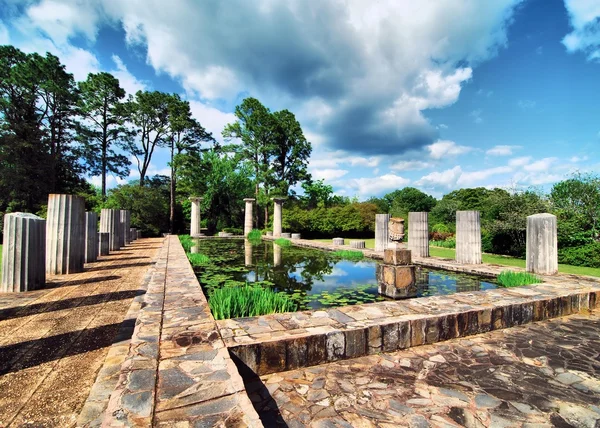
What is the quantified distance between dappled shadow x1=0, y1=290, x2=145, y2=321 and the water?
1.47m

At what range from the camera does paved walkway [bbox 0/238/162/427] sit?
6.77ft

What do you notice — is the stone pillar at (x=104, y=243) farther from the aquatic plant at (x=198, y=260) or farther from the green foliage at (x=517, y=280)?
the green foliage at (x=517, y=280)

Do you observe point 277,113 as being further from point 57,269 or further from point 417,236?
point 57,269

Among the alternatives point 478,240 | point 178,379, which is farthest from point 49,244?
point 478,240

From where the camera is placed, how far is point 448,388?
103 inches

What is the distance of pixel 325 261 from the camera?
33.9 feet

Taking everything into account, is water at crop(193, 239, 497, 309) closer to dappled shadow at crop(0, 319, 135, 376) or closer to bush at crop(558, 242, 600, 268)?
dappled shadow at crop(0, 319, 135, 376)

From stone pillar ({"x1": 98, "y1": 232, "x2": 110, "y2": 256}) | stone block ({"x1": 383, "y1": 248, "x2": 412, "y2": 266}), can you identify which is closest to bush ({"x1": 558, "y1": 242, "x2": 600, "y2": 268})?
stone block ({"x1": 383, "y1": 248, "x2": 412, "y2": 266})

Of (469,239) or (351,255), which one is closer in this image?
(469,239)

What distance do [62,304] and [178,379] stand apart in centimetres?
346

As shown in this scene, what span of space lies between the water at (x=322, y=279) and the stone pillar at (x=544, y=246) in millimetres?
1193

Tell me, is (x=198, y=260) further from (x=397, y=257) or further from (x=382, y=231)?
(x=382, y=231)

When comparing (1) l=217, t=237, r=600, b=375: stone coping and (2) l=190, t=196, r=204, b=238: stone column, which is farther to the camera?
(2) l=190, t=196, r=204, b=238: stone column

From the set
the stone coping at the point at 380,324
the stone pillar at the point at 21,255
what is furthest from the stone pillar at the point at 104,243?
the stone coping at the point at 380,324
